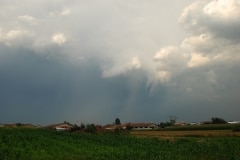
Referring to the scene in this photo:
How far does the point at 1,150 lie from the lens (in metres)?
28.2

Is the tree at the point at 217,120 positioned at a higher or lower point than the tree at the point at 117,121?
lower

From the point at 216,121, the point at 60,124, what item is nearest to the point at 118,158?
the point at 216,121

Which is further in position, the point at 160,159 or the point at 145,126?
the point at 145,126

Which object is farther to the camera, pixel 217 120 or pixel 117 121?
pixel 117 121

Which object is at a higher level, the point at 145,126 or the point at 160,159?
the point at 145,126

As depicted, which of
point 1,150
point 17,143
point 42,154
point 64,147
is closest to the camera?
point 1,150

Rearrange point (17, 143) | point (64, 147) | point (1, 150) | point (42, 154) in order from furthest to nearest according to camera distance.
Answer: point (64, 147) → point (17, 143) → point (42, 154) → point (1, 150)

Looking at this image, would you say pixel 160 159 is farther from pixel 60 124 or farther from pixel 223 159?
pixel 60 124

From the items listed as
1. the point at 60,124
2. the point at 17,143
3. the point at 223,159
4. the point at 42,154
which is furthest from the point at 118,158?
the point at 60,124

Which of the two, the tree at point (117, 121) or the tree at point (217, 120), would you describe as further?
the tree at point (117, 121)

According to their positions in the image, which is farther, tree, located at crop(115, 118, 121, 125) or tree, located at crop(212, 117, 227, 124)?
tree, located at crop(115, 118, 121, 125)

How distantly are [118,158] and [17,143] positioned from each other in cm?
1056

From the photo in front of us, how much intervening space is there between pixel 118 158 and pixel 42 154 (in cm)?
632

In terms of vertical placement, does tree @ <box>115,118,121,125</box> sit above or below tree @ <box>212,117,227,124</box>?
above
